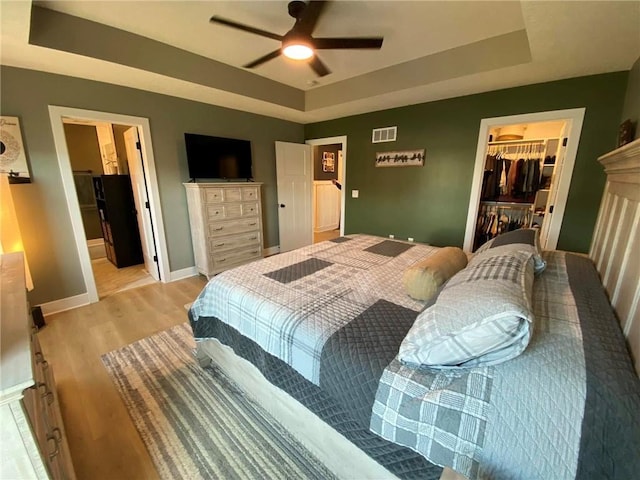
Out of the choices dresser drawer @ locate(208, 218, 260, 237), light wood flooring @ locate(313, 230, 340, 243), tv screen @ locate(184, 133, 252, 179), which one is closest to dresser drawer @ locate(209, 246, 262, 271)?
dresser drawer @ locate(208, 218, 260, 237)

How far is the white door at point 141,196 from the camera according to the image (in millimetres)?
3209

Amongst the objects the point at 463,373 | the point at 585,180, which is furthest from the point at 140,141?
the point at 585,180

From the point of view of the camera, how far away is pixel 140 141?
3.13 metres

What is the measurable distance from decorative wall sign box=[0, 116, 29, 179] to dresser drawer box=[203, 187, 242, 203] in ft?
5.14

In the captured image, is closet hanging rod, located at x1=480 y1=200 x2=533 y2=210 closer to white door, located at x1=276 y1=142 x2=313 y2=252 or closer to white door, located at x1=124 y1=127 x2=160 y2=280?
white door, located at x1=276 y1=142 x2=313 y2=252

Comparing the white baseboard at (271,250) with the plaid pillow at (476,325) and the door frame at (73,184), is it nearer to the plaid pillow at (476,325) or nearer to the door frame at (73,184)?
the door frame at (73,184)

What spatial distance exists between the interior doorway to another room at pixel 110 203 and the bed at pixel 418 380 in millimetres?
2791

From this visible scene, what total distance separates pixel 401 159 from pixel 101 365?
3966 millimetres

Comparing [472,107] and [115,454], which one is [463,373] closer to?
[115,454]

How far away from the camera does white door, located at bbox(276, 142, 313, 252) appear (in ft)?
14.6

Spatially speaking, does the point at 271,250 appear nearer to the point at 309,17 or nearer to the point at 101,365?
the point at 101,365

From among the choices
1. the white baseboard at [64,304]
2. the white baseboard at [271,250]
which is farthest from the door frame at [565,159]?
the white baseboard at [64,304]

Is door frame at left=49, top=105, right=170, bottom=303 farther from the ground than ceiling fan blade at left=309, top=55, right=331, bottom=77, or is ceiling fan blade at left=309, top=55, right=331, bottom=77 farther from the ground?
ceiling fan blade at left=309, top=55, right=331, bottom=77

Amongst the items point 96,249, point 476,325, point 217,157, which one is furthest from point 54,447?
point 96,249
